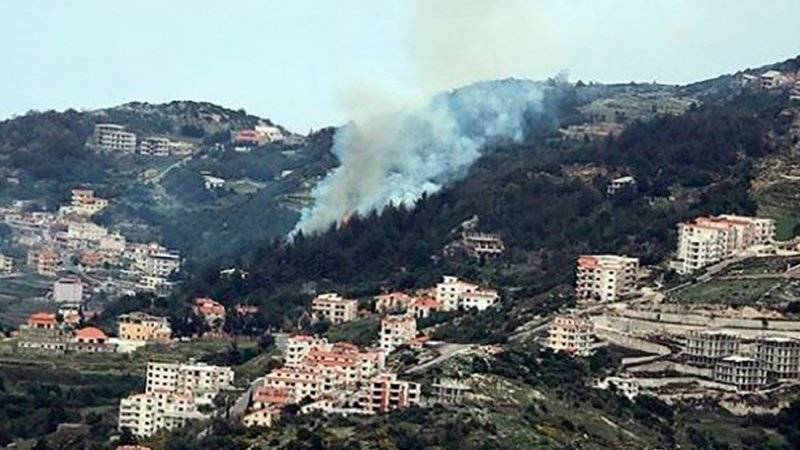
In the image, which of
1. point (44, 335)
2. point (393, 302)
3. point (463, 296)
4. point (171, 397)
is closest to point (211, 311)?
point (44, 335)

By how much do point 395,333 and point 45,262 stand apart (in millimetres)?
39029

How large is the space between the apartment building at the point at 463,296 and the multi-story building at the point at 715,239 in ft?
19.9

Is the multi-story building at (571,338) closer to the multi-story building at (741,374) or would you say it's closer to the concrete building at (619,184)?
the multi-story building at (741,374)

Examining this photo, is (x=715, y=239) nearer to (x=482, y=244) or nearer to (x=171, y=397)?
(x=482, y=244)

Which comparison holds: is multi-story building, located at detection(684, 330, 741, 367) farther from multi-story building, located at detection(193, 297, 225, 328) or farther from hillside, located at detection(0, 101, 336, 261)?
hillside, located at detection(0, 101, 336, 261)

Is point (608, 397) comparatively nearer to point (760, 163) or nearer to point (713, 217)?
point (713, 217)

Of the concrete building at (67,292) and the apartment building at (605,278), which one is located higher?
the apartment building at (605,278)

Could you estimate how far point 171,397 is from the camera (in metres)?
77.2

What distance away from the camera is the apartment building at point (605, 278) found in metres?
85.8

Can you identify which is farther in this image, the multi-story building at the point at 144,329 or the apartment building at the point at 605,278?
the multi-story building at the point at 144,329

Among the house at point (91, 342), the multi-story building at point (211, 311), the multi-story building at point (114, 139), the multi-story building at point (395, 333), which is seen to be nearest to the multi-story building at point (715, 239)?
the multi-story building at point (395, 333)

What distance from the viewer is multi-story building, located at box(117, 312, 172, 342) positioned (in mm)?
95625

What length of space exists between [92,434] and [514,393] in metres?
11.5

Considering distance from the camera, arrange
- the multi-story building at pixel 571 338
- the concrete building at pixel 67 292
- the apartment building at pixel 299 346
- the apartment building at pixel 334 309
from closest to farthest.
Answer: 1. the multi-story building at pixel 571 338
2. the apartment building at pixel 299 346
3. the apartment building at pixel 334 309
4. the concrete building at pixel 67 292
